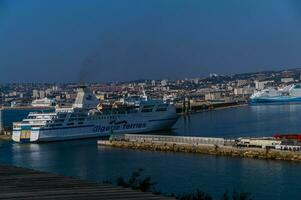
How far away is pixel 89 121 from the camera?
16.4m

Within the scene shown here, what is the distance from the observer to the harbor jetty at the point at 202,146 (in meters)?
9.67

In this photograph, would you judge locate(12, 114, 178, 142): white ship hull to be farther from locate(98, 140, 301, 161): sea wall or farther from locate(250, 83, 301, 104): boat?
locate(250, 83, 301, 104): boat

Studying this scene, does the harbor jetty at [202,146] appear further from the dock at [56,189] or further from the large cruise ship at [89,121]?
the dock at [56,189]

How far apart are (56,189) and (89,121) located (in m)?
14.2

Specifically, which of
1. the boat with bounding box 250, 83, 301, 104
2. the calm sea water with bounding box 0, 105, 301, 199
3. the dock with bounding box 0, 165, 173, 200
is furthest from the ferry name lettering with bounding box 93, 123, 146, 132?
the boat with bounding box 250, 83, 301, 104

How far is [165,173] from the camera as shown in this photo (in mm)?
8336

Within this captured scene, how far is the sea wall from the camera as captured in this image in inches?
375

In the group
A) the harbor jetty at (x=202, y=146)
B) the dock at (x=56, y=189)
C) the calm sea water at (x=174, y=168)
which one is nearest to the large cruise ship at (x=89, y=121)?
the calm sea water at (x=174, y=168)

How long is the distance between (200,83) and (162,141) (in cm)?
5492

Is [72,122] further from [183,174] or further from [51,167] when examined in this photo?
[183,174]

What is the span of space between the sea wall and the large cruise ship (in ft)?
7.83

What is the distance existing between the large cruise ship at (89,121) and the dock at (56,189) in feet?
42.6

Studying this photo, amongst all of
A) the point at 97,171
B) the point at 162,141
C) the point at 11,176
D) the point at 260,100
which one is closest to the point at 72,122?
the point at 162,141

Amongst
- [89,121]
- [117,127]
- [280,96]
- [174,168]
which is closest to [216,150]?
[174,168]
